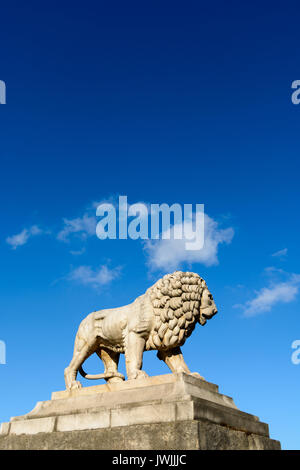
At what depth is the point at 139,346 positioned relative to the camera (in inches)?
319

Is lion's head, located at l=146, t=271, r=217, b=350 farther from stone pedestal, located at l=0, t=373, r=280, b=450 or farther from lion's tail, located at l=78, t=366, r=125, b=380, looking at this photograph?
stone pedestal, located at l=0, t=373, r=280, b=450

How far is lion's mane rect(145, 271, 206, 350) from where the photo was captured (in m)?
8.09

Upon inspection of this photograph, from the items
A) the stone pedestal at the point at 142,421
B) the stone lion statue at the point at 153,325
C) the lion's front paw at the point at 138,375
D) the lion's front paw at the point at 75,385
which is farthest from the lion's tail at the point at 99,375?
the lion's front paw at the point at 138,375

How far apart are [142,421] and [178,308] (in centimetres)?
228

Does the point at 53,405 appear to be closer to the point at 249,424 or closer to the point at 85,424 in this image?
the point at 85,424

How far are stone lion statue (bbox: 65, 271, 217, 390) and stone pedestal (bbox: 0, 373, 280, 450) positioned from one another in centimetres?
72

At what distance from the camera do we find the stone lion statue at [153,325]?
318 inches

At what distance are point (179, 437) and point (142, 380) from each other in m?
1.57

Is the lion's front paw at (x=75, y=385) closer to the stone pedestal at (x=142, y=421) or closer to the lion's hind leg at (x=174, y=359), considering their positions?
the stone pedestal at (x=142, y=421)

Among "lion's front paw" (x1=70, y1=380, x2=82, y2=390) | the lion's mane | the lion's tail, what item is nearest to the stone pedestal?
"lion's front paw" (x1=70, y1=380, x2=82, y2=390)

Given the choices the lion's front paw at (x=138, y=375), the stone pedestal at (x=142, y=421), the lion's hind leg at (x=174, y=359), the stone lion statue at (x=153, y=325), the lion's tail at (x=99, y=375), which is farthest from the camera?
the lion's tail at (x=99, y=375)

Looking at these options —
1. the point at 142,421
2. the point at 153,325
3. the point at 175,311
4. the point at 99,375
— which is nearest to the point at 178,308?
the point at 175,311

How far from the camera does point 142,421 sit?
6.35m

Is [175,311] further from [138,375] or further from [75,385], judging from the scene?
[75,385]
